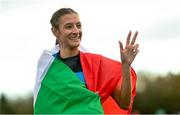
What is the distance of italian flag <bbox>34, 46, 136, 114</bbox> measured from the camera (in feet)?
21.6

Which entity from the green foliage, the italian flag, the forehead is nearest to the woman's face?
the forehead

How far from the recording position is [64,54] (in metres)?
6.73

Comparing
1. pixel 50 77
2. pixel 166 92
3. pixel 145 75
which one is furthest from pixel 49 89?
pixel 166 92

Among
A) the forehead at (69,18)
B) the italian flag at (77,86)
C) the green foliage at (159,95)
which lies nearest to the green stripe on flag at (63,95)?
the italian flag at (77,86)

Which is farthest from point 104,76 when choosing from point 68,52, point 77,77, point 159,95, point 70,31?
point 159,95

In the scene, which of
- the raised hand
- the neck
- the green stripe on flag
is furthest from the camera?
the neck

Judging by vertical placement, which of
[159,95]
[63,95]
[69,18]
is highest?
[69,18]

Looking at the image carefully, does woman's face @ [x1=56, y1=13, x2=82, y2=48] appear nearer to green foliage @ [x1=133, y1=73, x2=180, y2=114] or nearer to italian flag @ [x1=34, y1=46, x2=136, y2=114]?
italian flag @ [x1=34, y1=46, x2=136, y2=114]

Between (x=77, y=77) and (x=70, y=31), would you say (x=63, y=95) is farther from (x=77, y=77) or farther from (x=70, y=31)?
(x=70, y=31)

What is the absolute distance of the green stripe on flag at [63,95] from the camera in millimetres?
6547

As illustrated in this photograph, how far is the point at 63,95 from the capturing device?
666 centimetres

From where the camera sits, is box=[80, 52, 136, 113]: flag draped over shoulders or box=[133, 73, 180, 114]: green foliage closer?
box=[80, 52, 136, 113]: flag draped over shoulders

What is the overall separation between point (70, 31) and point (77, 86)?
48 centimetres

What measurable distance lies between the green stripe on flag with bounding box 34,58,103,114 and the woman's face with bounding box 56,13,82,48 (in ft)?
0.83
